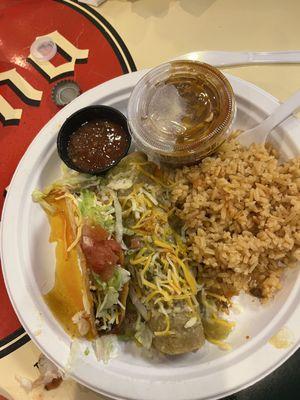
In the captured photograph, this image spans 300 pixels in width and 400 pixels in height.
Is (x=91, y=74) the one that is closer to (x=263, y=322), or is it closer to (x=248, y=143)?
(x=248, y=143)

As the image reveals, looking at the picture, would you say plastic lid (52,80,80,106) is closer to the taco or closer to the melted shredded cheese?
the taco

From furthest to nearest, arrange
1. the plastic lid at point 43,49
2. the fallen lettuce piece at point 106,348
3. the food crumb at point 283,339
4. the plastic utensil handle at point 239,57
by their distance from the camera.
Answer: the plastic lid at point 43,49 → the plastic utensil handle at point 239,57 → the fallen lettuce piece at point 106,348 → the food crumb at point 283,339

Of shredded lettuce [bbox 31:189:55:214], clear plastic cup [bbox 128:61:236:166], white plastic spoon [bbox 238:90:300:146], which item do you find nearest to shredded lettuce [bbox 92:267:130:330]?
shredded lettuce [bbox 31:189:55:214]

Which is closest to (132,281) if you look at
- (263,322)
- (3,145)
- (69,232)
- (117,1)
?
(69,232)

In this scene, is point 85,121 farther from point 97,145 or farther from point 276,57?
point 276,57

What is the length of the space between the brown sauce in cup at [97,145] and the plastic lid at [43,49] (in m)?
0.79

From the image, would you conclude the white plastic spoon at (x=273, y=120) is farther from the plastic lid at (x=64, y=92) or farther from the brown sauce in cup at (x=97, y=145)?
the plastic lid at (x=64, y=92)

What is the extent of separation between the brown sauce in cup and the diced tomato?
1.04 feet

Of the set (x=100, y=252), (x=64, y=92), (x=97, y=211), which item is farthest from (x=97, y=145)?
(x=64, y=92)

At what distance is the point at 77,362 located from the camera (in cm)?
172

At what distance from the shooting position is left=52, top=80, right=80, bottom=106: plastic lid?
92.4 inches

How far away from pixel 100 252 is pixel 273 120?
977 mm

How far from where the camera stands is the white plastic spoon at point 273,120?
6.12 ft

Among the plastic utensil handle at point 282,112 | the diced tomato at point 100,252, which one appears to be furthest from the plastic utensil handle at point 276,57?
Answer: the diced tomato at point 100,252
